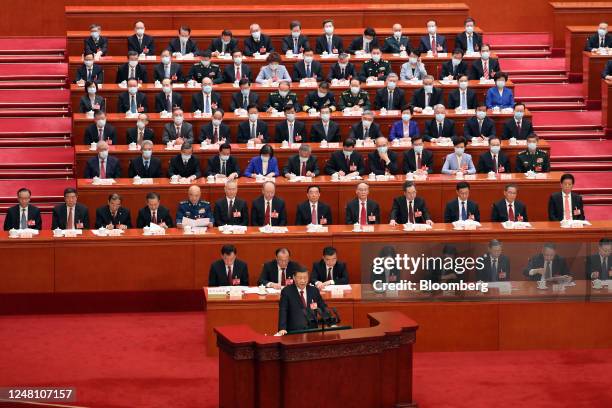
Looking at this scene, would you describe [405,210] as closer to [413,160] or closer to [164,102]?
[413,160]

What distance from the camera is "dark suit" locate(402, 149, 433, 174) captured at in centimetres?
1477

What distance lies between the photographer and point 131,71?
16750mm

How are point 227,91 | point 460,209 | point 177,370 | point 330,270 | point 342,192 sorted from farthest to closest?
point 227,91
point 342,192
point 460,209
point 330,270
point 177,370

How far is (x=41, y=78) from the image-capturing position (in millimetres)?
17562

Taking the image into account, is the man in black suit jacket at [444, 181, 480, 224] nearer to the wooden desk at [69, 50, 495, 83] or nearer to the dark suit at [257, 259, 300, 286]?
the dark suit at [257, 259, 300, 286]

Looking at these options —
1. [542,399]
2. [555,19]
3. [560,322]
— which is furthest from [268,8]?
[542,399]

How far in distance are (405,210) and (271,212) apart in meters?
1.43

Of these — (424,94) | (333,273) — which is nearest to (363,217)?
(333,273)

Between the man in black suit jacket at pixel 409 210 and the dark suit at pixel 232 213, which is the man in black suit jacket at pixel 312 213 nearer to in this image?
the dark suit at pixel 232 213

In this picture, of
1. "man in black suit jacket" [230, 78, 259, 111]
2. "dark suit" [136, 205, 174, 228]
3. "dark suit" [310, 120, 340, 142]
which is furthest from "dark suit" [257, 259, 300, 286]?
"man in black suit jacket" [230, 78, 259, 111]

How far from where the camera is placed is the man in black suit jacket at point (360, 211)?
13.3 metres

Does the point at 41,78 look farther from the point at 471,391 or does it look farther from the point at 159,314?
the point at 471,391

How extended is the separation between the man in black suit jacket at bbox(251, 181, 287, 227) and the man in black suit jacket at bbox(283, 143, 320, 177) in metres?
1.12

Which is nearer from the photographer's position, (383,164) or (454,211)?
(454,211)
